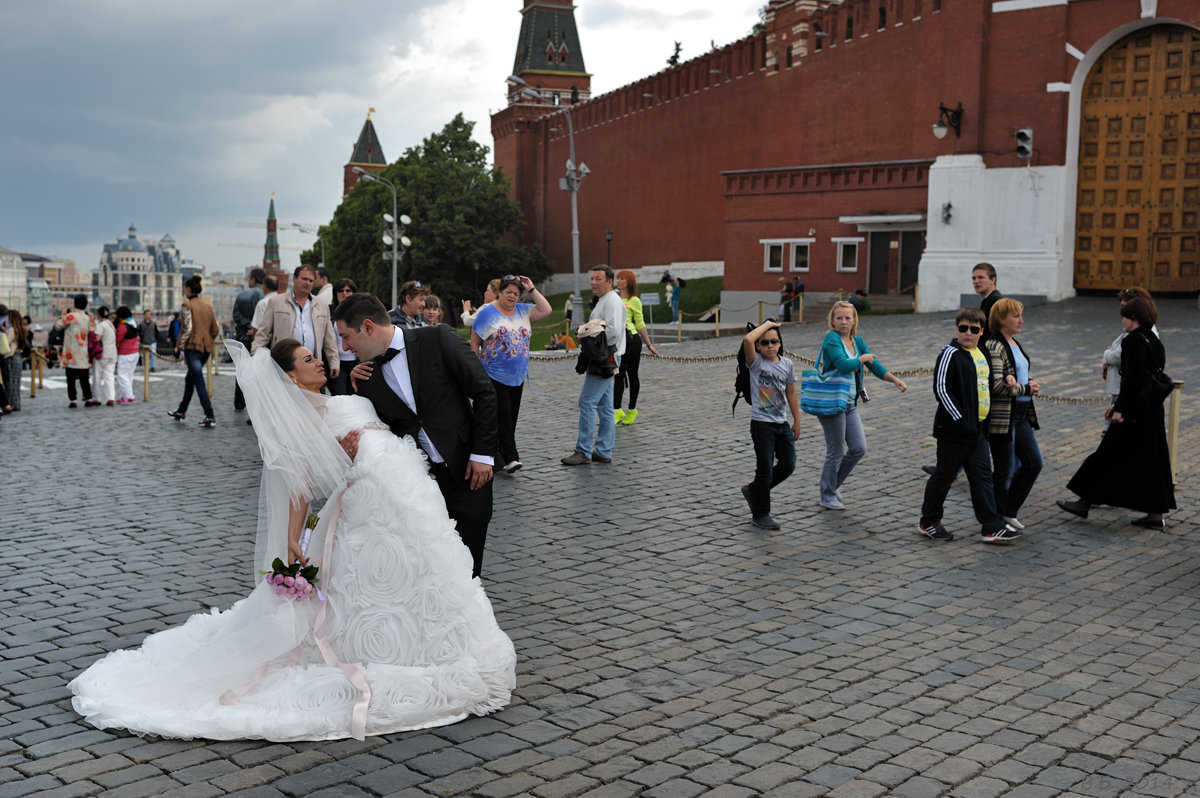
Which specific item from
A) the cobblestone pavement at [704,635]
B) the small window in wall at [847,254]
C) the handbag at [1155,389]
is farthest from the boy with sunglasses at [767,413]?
the small window in wall at [847,254]

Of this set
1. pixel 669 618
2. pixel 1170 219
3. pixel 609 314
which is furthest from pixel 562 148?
pixel 669 618

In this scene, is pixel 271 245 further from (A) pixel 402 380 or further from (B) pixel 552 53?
(A) pixel 402 380

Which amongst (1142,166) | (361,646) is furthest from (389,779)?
(1142,166)

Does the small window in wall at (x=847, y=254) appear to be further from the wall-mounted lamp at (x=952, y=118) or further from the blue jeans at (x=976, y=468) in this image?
the blue jeans at (x=976, y=468)

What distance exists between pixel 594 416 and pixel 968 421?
11.7 feet

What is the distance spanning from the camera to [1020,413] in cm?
719

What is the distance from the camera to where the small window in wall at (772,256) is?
33494 mm

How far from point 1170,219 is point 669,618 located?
80.7 ft

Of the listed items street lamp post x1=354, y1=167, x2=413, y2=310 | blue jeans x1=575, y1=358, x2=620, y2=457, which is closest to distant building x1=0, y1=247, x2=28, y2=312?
street lamp post x1=354, y1=167, x2=413, y2=310

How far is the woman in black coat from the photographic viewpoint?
24.0 feet

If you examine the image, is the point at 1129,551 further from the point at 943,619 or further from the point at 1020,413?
the point at 943,619

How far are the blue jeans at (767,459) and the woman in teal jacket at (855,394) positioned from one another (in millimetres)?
368

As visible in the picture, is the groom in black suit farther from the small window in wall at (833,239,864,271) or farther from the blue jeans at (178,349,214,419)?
the small window in wall at (833,239,864,271)

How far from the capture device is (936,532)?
7109mm
